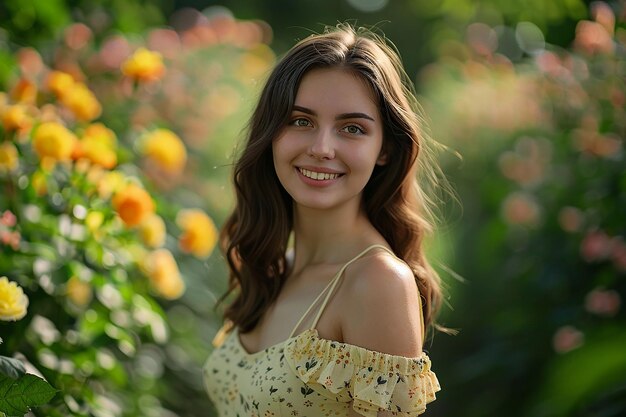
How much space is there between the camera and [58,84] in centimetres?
295

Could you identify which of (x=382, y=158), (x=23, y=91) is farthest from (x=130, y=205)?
(x=382, y=158)

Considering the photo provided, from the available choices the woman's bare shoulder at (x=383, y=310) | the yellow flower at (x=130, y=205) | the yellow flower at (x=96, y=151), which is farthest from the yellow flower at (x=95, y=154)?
the woman's bare shoulder at (x=383, y=310)

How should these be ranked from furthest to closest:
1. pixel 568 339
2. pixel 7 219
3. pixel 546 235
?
1. pixel 546 235
2. pixel 568 339
3. pixel 7 219

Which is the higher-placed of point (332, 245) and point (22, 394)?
point (332, 245)

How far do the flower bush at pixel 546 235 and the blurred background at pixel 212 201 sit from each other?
1cm

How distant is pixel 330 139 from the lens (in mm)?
2074

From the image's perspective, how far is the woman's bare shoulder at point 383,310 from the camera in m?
1.95

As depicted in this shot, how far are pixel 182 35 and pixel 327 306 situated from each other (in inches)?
133

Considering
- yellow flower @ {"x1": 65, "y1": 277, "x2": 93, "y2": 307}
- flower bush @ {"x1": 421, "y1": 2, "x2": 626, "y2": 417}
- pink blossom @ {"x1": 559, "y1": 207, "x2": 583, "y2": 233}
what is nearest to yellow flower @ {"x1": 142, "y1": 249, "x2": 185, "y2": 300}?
yellow flower @ {"x1": 65, "y1": 277, "x2": 93, "y2": 307}

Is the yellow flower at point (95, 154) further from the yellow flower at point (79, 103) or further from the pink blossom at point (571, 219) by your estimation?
the pink blossom at point (571, 219)

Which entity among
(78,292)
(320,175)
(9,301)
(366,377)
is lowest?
(9,301)

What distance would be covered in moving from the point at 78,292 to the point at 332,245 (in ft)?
2.72

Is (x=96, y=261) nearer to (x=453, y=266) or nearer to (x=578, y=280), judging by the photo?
(x=578, y=280)

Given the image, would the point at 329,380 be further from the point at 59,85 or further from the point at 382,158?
the point at 59,85
